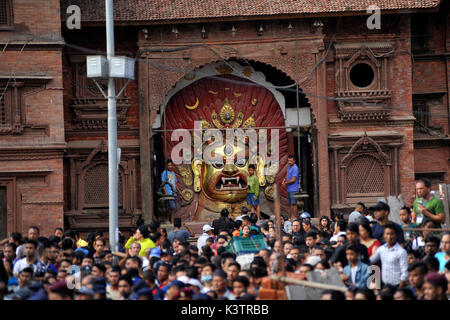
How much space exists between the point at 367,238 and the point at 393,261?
3.28 feet

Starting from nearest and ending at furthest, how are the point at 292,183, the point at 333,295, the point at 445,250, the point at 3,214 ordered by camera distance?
the point at 333,295, the point at 445,250, the point at 3,214, the point at 292,183

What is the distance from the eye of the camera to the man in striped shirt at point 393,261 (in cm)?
1289

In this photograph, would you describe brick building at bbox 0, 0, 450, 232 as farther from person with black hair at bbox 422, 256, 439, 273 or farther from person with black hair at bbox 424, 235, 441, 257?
person with black hair at bbox 422, 256, 439, 273

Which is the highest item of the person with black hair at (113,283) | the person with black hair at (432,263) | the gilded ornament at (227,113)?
the gilded ornament at (227,113)

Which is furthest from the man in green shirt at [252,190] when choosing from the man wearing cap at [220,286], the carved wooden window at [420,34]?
the man wearing cap at [220,286]

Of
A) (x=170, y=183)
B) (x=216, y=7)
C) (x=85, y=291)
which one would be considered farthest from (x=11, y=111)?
(x=85, y=291)

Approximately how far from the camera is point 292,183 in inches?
1025

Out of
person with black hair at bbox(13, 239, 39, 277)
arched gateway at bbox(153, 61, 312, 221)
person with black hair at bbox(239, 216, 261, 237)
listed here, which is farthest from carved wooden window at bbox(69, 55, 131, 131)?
person with black hair at bbox(13, 239, 39, 277)

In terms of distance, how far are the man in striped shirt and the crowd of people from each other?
13mm

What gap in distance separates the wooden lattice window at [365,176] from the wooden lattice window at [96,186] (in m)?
6.47

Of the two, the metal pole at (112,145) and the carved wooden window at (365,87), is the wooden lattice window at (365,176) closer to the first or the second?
the carved wooden window at (365,87)

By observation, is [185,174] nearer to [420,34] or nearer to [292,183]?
[292,183]

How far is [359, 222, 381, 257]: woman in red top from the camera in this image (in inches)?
540

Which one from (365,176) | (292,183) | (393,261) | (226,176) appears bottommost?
(393,261)
